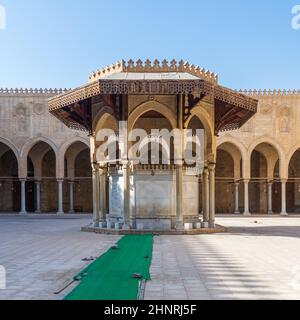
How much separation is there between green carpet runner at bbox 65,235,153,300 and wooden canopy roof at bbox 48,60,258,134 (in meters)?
4.77

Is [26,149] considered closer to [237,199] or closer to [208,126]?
[237,199]

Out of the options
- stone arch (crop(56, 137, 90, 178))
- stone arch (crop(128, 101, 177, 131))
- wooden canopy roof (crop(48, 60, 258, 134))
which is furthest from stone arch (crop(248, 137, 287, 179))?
stone arch (crop(128, 101, 177, 131))

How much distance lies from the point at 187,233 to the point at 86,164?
20.8 metres

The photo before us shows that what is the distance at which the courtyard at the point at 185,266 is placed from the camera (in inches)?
228

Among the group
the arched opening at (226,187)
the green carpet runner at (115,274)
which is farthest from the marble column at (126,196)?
the arched opening at (226,187)

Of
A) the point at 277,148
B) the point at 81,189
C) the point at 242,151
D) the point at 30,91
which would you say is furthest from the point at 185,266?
the point at 81,189

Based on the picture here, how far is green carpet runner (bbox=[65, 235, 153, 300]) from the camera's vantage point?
18.4 feet

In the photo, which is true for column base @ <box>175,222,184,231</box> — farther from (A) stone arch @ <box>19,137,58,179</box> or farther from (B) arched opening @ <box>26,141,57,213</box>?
(B) arched opening @ <box>26,141,57,213</box>

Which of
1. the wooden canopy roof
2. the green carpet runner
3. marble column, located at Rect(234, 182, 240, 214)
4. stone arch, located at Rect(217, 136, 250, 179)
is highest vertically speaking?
the wooden canopy roof

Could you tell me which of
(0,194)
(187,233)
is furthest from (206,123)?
(0,194)
